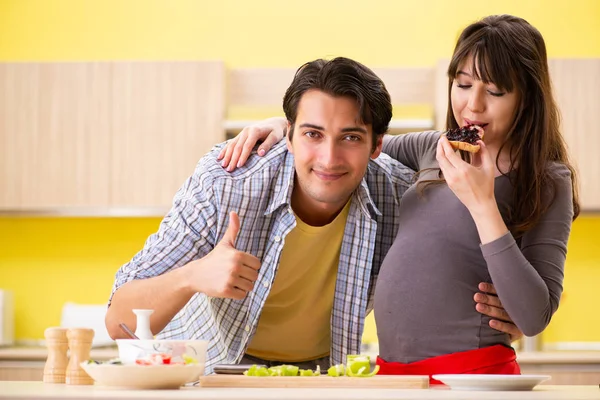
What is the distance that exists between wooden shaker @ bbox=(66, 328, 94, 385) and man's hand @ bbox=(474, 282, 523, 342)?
0.95 meters

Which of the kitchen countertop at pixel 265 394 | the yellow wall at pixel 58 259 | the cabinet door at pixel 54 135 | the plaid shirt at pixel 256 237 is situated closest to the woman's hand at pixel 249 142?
the plaid shirt at pixel 256 237

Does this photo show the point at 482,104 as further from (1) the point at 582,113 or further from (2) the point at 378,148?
(1) the point at 582,113

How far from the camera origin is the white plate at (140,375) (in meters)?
1.68

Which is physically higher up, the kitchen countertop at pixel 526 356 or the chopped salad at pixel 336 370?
the chopped salad at pixel 336 370

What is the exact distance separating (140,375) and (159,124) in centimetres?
312

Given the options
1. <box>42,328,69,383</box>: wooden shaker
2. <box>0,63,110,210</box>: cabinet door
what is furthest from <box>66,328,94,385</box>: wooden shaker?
<box>0,63,110,210</box>: cabinet door

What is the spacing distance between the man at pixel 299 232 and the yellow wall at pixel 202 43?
2.27m

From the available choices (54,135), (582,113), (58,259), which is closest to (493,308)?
(582,113)

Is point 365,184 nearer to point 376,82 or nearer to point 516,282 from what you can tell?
point 376,82

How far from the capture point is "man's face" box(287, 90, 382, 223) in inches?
98.3

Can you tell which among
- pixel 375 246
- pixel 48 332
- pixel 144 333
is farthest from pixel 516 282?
pixel 48 332

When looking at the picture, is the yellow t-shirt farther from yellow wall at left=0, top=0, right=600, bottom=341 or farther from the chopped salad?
yellow wall at left=0, top=0, right=600, bottom=341

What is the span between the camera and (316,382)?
5.89 feet

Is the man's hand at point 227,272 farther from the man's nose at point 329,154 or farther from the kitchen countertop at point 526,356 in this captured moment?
the kitchen countertop at point 526,356
